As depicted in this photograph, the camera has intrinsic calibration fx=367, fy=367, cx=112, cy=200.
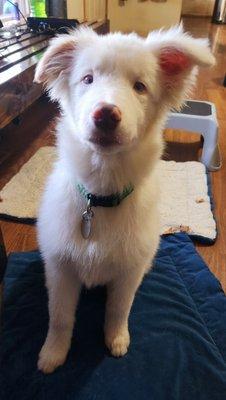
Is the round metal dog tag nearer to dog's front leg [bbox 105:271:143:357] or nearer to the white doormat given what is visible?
dog's front leg [bbox 105:271:143:357]

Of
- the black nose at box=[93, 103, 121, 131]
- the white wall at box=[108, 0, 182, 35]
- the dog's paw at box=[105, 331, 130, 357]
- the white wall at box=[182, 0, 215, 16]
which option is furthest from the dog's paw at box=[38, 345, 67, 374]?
the white wall at box=[182, 0, 215, 16]

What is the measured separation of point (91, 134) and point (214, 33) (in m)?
7.03

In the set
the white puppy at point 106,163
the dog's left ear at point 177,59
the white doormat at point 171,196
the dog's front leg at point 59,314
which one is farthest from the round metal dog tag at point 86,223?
the white doormat at point 171,196

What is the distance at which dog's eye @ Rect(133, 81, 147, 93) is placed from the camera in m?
0.83

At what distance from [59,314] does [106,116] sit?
59 cm

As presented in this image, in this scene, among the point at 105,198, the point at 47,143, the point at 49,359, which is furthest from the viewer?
the point at 47,143

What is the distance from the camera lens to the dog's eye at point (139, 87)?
83cm

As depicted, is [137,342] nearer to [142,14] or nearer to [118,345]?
[118,345]

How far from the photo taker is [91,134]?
76 centimetres

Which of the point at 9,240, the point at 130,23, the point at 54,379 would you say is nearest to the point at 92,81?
the point at 54,379

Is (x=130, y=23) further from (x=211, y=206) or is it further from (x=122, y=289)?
(x=122, y=289)

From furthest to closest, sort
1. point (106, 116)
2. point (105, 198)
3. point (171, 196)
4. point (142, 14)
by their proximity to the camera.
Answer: point (142, 14)
point (171, 196)
point (105, 198)
point (106, 116)

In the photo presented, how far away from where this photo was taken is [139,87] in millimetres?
835

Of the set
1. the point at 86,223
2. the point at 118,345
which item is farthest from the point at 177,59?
the point at 118,345
